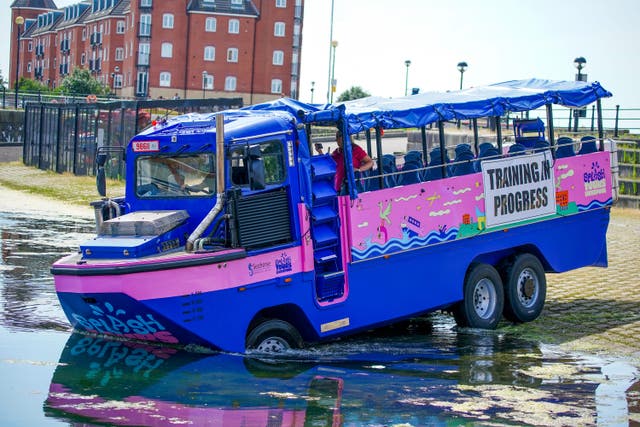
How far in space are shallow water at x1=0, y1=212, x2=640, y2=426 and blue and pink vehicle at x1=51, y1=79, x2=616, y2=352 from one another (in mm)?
402

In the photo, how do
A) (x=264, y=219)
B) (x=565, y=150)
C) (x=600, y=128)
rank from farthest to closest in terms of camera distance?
1. (x=600, y=128)
2. (x=565, y=150)
3. (x=264, y=219)

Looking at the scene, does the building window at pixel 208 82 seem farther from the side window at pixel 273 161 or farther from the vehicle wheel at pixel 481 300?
the side window at pixel 273 161

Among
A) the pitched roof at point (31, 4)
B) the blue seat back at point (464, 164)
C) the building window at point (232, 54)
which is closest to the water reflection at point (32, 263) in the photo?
the blue seat back at point (464, 164)

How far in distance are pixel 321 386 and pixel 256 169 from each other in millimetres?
2405

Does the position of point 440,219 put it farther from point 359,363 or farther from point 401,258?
point 359,363

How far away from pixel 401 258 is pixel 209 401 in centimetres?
445

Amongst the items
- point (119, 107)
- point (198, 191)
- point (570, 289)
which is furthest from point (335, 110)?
point (119, 107)

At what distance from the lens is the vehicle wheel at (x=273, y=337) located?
12734 mm

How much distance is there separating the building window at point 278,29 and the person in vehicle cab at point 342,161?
92446 millimetres

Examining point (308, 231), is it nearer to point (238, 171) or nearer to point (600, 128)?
point (238, 171)

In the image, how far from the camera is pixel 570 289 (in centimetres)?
2002

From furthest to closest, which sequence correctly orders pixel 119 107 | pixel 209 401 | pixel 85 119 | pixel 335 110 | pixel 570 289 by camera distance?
pixel 85 119, pixel 119 107, pixel 570 289, pixel 335 110, pixel 209 401

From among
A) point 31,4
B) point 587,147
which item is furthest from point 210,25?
point 587,147

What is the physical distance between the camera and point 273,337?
13.0 m
